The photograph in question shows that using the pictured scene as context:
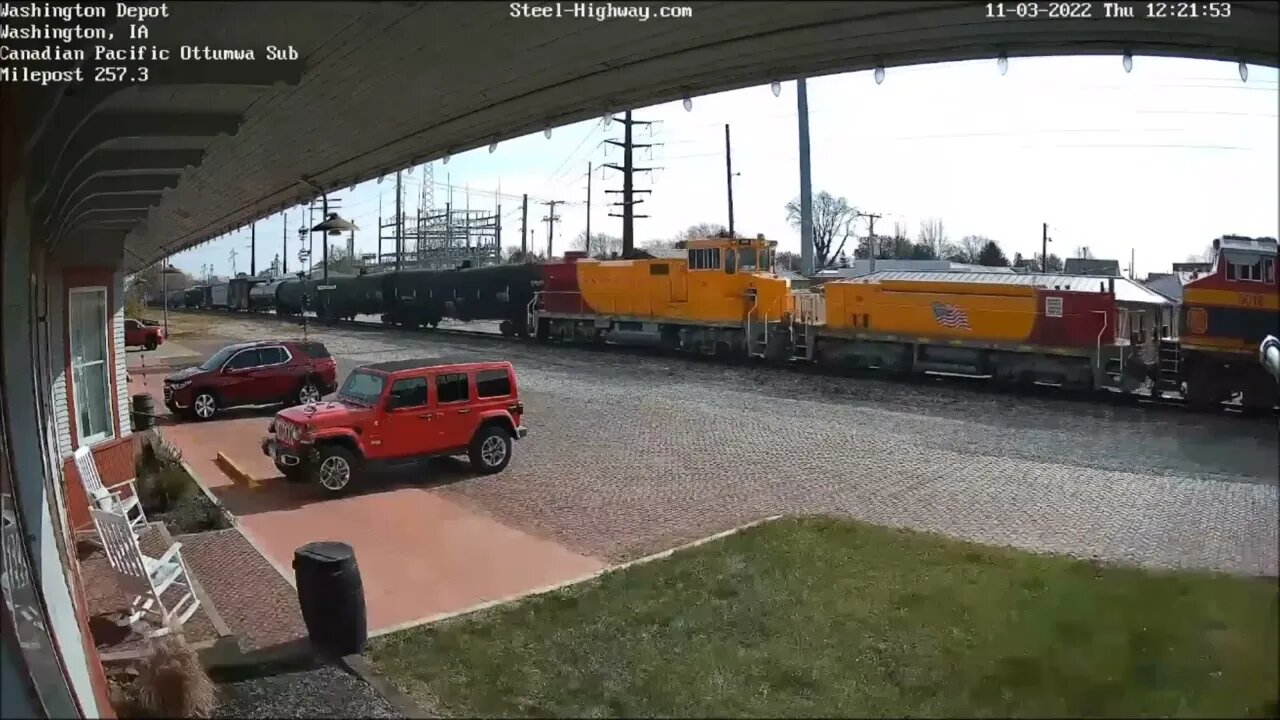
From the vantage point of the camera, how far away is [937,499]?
10.5 metres

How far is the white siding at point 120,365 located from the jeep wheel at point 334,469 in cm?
231

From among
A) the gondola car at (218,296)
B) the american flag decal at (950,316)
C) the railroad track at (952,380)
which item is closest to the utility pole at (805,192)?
the railroad track at (952,380)

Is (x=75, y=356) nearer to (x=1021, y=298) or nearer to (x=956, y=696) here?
(x=956, y=696)

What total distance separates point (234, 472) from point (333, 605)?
775 cm

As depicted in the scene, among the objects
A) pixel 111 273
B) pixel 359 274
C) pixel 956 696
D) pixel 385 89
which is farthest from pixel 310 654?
pixel 359 274

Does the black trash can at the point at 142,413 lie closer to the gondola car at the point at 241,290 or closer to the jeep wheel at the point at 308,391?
the jeep wheel at the point at 308,391

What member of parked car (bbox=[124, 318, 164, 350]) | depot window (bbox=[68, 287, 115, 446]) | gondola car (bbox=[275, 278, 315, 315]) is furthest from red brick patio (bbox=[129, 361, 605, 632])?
gondola car (bbox=[275, 278, 315, 315])

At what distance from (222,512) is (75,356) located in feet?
8.00

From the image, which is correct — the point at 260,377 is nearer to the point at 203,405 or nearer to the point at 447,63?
the point at 203,405

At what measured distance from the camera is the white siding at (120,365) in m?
10.8

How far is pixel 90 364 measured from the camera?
32.9ft

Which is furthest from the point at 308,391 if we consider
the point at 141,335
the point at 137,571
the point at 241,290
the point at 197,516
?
the point at 241,290

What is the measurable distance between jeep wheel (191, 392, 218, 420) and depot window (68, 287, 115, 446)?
24.7 ft

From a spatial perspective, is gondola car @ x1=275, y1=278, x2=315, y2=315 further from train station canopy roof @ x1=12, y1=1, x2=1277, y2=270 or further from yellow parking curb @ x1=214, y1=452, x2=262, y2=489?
train station canopy roof @ x1=12, y1=1, x2=1277, y2=270
